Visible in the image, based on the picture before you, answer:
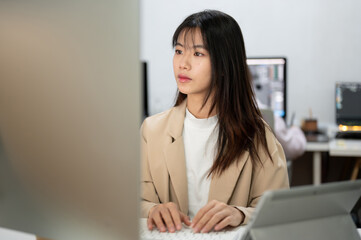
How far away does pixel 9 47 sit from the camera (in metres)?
0.71

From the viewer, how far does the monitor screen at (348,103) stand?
327 cm

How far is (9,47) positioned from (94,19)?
169 millimetres

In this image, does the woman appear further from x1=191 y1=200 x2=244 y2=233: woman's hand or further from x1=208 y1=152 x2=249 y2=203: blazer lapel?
x1=191 y1=200 x2=244 y2=233: woman's hand

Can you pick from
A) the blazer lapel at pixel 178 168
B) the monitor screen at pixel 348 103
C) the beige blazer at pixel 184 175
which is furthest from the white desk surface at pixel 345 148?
the blazer lapel at pixel 178 168

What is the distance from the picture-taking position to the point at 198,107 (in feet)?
4.13

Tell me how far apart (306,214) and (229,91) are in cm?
53

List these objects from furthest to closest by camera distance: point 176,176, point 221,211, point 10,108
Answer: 1. point 176,176
2. point 221,211
3. point 10,108

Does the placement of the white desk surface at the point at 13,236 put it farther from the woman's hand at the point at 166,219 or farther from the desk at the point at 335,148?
the desk at the point at 335,148

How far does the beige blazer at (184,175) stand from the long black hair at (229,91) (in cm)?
2

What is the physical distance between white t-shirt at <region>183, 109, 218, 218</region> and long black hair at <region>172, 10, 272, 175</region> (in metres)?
0.03

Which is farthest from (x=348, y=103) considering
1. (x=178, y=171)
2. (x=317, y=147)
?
(x=178, y=171)

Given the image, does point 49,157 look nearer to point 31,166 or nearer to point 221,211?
point 31,166

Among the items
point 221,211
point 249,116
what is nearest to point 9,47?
point 221,211

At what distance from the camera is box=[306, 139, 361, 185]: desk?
9.27 ft
